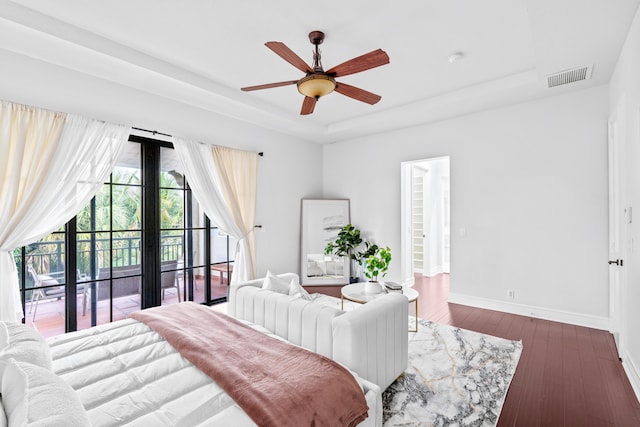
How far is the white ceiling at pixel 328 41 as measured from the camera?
2.20m

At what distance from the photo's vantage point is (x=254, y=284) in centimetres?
293

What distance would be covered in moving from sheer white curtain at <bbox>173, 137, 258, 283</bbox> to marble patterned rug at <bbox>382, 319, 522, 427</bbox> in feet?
8.00

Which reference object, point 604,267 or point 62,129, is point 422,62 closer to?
point 604,267

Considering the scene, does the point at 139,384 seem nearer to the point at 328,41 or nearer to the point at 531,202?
the point at 328,41

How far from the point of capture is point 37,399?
103 cm

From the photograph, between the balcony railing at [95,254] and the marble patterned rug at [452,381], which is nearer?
the marble patterned rug at [452,381]

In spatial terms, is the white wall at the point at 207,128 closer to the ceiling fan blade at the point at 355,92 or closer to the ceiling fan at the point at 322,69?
the ceiling fan at the point at 322,69

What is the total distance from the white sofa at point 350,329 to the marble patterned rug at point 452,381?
0.15m

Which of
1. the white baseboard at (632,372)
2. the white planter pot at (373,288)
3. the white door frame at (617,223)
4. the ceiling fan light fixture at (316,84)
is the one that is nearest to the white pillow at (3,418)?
the ceiling fan light fixture at (316,84)

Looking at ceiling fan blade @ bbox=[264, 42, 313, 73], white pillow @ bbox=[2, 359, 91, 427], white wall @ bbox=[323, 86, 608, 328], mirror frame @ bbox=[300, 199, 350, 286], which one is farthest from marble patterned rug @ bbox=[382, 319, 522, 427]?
ceiling fan blade @ bbox=[264, 42, 313, 73]

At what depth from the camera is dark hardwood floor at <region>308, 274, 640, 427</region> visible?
196 cm

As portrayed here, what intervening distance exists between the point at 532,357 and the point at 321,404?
2.35m

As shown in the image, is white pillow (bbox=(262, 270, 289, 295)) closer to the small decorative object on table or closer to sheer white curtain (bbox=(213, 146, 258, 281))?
the small decorative object on table

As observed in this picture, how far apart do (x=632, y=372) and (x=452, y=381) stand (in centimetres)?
131
